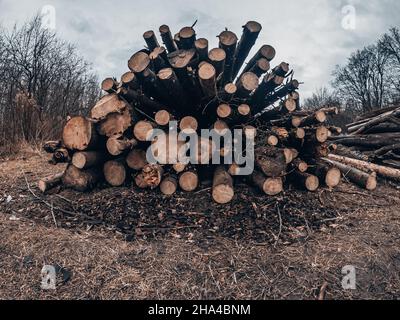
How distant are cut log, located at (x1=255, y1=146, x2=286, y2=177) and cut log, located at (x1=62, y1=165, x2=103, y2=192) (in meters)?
1.82

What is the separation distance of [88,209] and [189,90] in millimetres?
1713

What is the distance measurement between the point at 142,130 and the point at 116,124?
30 centimetres

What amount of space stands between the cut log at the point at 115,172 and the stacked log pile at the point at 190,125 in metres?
0.01

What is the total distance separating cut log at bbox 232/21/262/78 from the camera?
4473mm

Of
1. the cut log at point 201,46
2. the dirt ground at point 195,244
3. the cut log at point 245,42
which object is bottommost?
the dirt ground at point 195,244

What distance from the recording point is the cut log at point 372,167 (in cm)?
549

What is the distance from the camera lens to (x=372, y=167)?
574cm

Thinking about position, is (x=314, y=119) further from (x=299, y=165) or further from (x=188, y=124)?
(x=188, y=124)

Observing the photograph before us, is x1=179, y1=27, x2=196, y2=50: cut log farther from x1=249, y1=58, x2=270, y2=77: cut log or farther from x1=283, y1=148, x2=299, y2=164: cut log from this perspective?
x1=283, y1=148, x2=299, y2=164: cut log

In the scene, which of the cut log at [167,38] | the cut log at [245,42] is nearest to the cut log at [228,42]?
the cut log at [245,42]

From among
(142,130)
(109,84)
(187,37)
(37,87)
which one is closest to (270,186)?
(142,130)

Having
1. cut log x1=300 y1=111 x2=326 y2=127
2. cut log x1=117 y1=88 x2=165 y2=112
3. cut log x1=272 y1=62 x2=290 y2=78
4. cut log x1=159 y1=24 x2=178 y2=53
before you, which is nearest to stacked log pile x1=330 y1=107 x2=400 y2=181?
cut log x1=300 y1=111 x2=326 y2=127

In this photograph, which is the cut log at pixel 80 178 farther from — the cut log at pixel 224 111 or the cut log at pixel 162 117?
the cut log at pixel 224 111

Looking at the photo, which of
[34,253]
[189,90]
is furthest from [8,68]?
Answer: [34,253]
